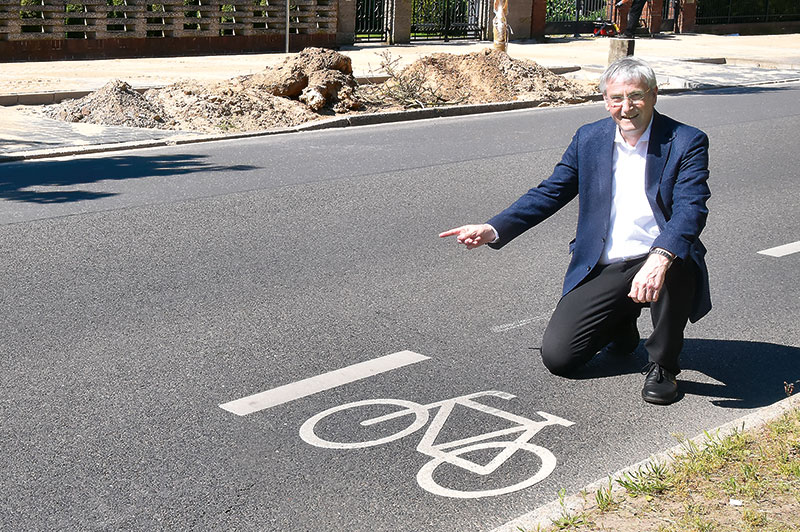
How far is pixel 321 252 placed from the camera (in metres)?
7.92

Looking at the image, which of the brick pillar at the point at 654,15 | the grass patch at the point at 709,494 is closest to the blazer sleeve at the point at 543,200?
the grass patch at the point at 709,494

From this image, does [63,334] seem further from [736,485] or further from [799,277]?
[799,277]

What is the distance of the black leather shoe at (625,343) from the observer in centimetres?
576

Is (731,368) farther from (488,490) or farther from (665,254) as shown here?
(488,490)

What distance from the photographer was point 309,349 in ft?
19.2

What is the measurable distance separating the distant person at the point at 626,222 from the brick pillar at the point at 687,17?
33779mm

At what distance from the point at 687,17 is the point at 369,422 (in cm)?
3524

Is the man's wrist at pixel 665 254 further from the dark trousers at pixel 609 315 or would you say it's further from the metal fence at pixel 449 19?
the metal fence at pixel 449 19

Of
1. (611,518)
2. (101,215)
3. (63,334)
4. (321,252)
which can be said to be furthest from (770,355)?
(101,215)

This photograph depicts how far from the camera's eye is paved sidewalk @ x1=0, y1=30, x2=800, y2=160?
13305 mm

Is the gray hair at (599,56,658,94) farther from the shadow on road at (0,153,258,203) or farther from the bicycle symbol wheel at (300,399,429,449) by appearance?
the shadow on road at (0,153,258,203)

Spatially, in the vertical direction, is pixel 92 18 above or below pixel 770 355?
above

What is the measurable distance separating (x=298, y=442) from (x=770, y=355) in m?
2.85

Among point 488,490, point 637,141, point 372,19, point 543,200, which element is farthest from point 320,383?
point 372,19
